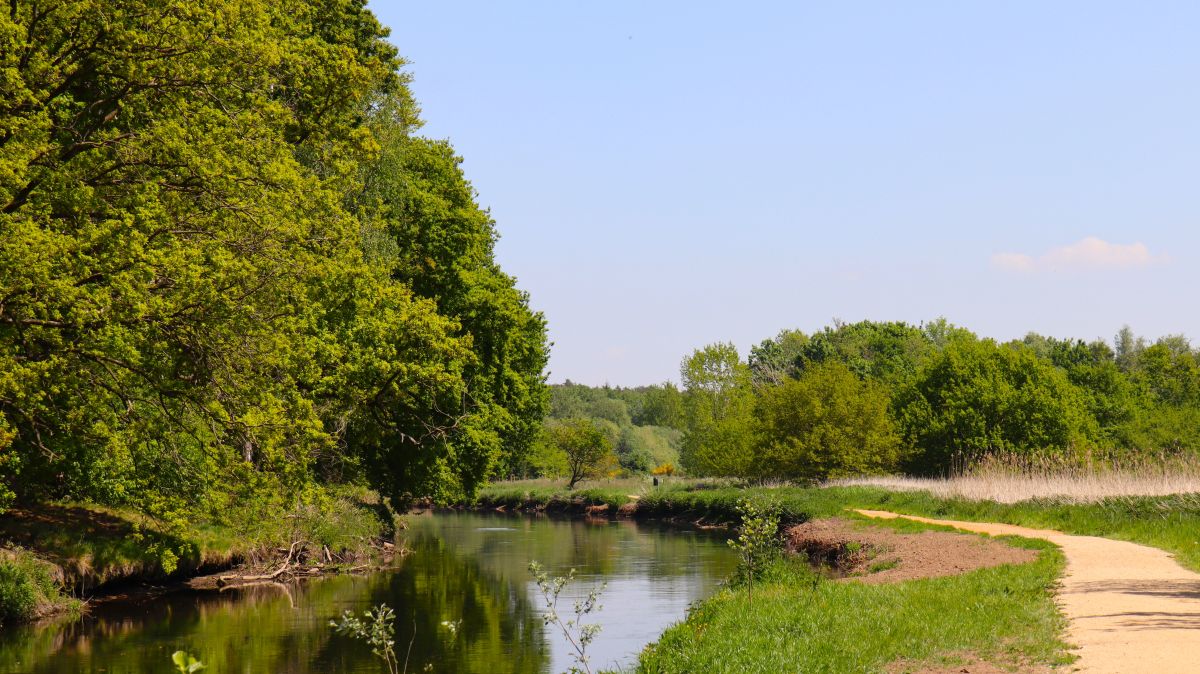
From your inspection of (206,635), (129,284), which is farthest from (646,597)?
(129,284)

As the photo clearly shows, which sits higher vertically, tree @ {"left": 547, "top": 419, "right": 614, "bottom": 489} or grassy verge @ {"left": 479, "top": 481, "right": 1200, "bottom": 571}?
tree @ {"left": 547, "top": 419, "right": 614, "bottom": 489}

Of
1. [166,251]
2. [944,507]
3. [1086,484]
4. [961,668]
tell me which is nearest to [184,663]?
[961,668]

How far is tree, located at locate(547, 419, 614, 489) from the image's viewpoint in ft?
269

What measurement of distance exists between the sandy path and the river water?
6.91 m

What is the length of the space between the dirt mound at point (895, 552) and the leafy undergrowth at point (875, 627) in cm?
201

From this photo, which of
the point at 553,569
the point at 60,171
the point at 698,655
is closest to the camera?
the point at 698,655

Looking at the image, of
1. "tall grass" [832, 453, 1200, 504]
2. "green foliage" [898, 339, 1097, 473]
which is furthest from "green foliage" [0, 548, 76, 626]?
"green foliage" [898, 339, 1097, 473]

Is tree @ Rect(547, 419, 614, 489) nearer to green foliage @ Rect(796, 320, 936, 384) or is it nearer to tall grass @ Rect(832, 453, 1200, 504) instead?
green foliage @ Rect(796, 320, 936, 384)

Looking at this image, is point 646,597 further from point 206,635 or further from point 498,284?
point 498,284

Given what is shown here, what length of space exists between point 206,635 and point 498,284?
2222cm

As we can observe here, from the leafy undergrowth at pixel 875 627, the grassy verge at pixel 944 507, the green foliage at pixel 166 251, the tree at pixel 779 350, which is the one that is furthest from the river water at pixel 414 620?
the tree at pixel 779 350

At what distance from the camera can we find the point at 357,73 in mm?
29125

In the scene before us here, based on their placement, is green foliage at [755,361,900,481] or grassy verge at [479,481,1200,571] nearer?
grassy verge at [479,481,1200,571]

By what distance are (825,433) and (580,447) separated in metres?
27.3
